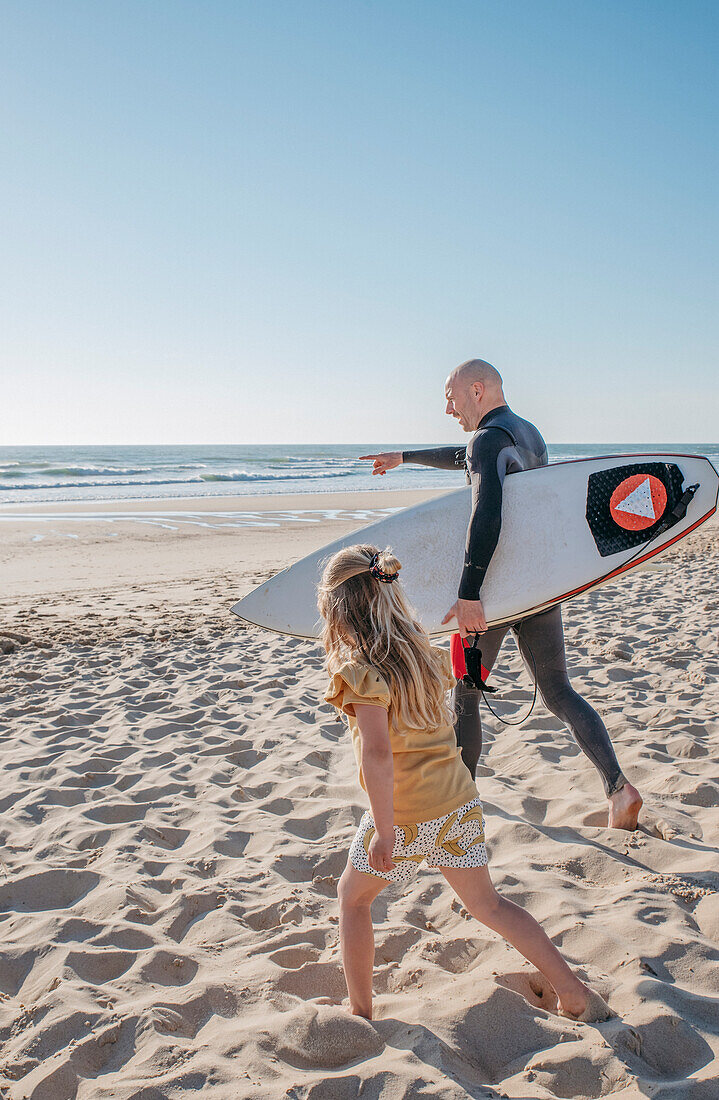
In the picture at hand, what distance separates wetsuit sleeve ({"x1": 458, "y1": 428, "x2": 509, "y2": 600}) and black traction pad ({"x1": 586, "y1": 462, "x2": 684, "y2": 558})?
36.0 inches

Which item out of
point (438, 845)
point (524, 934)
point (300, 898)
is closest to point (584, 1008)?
point (524, 934)

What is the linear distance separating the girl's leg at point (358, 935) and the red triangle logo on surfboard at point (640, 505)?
79.2 inches

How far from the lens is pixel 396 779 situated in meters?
1.77

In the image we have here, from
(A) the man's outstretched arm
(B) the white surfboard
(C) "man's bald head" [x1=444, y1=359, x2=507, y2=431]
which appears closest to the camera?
(C) "man's bald head" [x1=444, y1=359, x2=507, y2=431]

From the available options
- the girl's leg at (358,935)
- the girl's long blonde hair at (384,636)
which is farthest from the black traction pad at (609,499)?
the girl's leg at (358,935)

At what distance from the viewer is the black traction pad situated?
3.17 m

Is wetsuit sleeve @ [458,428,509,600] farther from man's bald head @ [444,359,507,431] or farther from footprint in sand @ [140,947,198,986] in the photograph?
footprint in sand @ [140,947,198,986]

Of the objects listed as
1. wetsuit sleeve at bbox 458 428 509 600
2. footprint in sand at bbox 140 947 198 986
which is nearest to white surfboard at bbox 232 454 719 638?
wetsuit sleeve at bbox 458 428 509 600

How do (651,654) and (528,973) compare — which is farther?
(651,654)

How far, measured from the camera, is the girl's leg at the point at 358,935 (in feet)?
5.72

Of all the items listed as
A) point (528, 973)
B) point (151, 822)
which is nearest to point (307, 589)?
point (151, 822)

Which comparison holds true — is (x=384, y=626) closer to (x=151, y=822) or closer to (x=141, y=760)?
(x=151, y=822)

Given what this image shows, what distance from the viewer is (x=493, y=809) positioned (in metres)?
2.86

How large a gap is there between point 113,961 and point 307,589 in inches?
81.7
